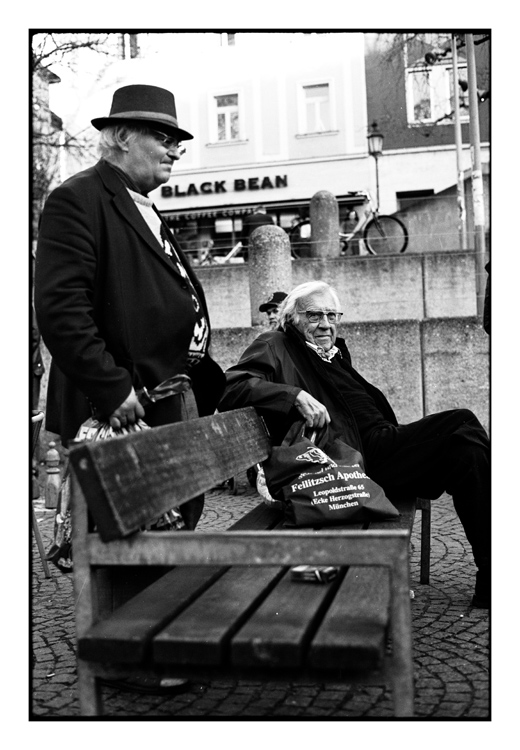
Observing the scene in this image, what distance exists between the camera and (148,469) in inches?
106

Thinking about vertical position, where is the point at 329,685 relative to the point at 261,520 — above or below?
below

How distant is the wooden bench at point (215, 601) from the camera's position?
7.50ft

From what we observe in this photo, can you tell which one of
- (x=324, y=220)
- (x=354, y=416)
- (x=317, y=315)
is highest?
(x=324, y=220)

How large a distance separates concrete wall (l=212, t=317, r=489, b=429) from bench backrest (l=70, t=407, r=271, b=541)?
510 centimetres

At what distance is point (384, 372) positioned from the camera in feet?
28.3

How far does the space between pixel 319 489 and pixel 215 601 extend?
1.25m

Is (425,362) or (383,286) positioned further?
(383,286)

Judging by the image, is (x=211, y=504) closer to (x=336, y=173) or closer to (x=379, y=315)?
(x=379, y=315)

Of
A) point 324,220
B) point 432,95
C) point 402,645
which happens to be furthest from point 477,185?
point 432,95

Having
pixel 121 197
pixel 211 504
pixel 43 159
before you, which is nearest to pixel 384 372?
pixel 211 504

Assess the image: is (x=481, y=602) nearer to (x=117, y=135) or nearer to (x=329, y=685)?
(x=329, y=685)

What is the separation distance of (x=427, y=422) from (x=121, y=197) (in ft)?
6.71

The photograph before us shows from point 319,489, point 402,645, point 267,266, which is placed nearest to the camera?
point 402,645
